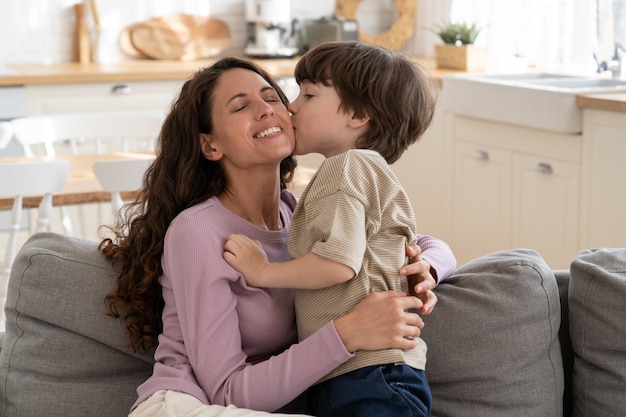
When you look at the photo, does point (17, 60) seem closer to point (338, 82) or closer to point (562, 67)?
point (562, 67)

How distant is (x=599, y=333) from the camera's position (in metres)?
1.93

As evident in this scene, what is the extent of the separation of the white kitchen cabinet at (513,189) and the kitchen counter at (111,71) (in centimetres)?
48

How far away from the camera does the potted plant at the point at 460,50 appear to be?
4.86 m

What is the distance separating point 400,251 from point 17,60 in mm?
3981

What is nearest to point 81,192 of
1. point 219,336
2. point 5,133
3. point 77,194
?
point 77,194

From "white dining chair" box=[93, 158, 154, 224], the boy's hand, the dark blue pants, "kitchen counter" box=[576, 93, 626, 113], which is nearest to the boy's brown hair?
the boy's hand

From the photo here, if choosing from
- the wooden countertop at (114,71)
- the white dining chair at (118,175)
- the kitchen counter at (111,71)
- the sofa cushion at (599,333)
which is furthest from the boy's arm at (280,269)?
the kitchen counter at (111,71)

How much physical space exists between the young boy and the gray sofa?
0.22m

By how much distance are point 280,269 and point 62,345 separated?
1.50 feet

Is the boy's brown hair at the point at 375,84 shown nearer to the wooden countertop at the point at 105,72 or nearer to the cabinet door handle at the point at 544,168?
the cabinet door handle at the point at 544,168

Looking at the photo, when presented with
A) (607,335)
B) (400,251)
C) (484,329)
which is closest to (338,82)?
(400,251)

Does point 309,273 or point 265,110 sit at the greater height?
point 265,110

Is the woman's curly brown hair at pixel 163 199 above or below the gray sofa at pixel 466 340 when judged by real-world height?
above

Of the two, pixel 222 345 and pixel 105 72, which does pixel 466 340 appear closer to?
pixel 222 345
